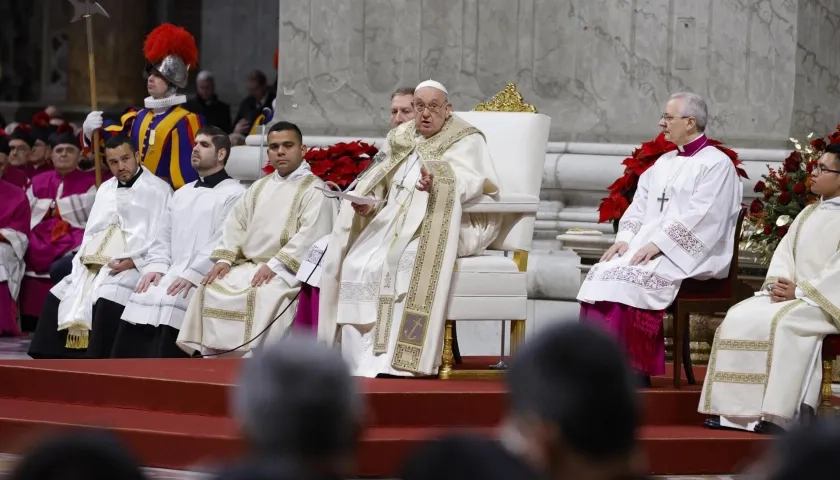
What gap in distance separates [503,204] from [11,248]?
4.94 metres

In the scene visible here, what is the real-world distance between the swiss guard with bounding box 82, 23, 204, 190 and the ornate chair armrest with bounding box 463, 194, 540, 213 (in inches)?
123

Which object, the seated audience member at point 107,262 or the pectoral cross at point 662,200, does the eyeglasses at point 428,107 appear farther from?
the seated audience member at point 107,262

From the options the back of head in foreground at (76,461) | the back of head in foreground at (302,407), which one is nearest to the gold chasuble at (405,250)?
the back of head in foreground at (302,407)

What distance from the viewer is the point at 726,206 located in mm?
7188

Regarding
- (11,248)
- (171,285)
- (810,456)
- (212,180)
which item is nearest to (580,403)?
(810,456)

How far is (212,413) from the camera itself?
22.0ft

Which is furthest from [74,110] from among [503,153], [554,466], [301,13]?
[554,466]

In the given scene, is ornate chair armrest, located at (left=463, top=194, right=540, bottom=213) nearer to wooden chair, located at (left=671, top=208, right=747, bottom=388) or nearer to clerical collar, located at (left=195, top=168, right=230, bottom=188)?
wooden chair, located at (left=671, top=208, right=747, bottom=388)

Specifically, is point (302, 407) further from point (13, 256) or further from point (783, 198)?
point (13, 256)

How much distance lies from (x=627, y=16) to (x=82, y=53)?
27.0 feet

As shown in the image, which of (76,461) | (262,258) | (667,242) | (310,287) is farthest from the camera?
Result: (262,258)

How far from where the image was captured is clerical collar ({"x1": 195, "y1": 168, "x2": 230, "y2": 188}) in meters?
9.07

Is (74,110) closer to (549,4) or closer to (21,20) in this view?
(21,20)

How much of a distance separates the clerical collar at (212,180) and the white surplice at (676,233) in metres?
2.69
